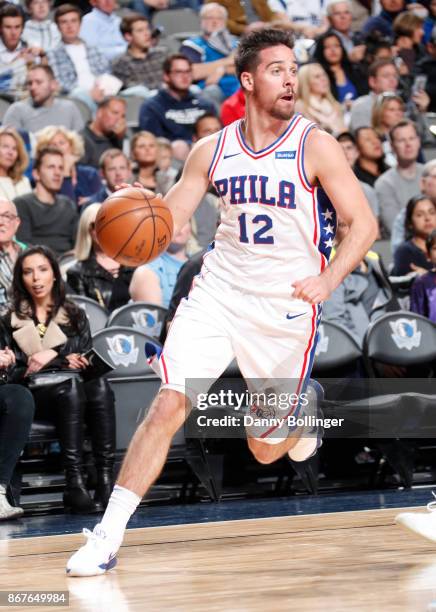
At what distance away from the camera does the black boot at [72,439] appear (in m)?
6.50

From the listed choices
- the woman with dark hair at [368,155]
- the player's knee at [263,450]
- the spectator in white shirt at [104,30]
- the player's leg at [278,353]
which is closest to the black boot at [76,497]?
the player's knee at [263,450]

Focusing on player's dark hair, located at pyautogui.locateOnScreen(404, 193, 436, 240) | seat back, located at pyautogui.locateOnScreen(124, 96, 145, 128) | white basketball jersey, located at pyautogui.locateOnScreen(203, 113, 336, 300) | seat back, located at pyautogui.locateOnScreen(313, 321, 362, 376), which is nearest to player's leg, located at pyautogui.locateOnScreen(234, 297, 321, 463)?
white basketball jersey, located at pyautogui.locateOnScreen(203, 113, 336, 300)

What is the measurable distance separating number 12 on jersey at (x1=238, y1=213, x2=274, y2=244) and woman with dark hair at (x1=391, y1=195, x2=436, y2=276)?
4.15 metres

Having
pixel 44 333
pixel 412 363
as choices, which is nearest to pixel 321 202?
pixel 44 333

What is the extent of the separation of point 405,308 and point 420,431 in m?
1.46

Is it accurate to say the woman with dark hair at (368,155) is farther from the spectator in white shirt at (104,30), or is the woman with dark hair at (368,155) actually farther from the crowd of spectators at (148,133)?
the spectator in white shirt at (104,30)

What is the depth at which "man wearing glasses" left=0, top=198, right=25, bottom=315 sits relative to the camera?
7.24 metres

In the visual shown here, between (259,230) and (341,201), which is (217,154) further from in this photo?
(341,201)

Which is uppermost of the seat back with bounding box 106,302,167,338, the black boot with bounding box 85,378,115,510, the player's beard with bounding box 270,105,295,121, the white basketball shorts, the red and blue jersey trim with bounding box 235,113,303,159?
the player's beard with bounding box 270,105,295,121

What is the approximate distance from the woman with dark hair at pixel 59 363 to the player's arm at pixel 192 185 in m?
1.97

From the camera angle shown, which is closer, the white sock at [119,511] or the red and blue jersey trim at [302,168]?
the white sock at [119,511]

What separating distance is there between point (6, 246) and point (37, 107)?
10.8 ft

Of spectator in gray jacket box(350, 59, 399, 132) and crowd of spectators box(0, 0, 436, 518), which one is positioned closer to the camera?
crowd of spectators box(0, 0, 436, 518)

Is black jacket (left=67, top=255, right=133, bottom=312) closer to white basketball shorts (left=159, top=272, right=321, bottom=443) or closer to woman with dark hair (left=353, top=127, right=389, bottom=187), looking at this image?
white basketball shorts (left=159, top=272, right=321, bottom=443)
